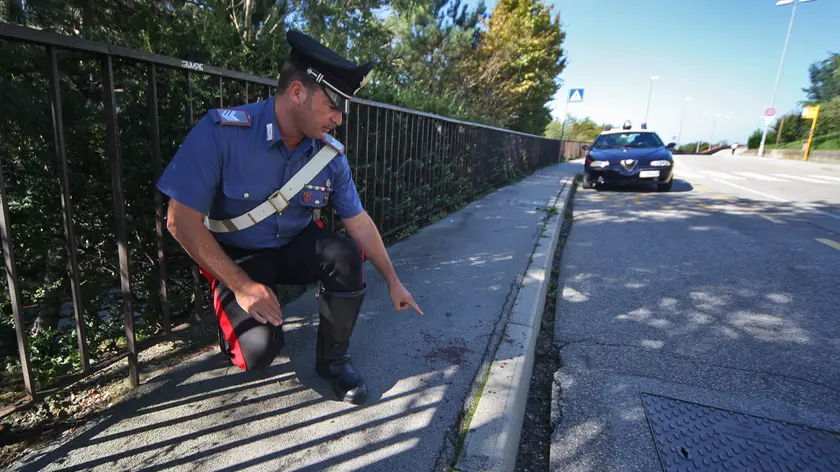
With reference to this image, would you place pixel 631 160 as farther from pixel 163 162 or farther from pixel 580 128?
pixel 580 128

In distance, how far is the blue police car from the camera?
31.7ft

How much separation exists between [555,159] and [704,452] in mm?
23404

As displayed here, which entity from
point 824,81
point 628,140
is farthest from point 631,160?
point 824,81

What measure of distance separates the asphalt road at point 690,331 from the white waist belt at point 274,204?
1.61 m

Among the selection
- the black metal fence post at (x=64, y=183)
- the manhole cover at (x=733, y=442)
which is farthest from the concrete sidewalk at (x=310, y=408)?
the manhole cover at (x=733, y=442)

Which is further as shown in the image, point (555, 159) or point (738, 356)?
point (555, 159)

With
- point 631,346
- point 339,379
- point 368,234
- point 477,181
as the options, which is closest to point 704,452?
point 631,346

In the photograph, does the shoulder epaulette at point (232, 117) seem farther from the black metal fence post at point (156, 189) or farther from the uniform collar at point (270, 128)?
the black metal fence post at point (156, 189)

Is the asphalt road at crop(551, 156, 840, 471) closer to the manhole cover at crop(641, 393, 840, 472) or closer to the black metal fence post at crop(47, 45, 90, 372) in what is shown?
the manhole cover at crop(641, 393, 840, 472)

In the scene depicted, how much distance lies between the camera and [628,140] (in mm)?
10656

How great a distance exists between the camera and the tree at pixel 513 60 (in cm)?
1886

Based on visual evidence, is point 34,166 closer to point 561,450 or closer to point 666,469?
point 561,450

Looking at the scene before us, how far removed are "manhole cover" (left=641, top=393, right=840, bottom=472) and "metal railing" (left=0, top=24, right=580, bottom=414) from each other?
7.91 ft

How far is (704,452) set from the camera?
5.92 ft
